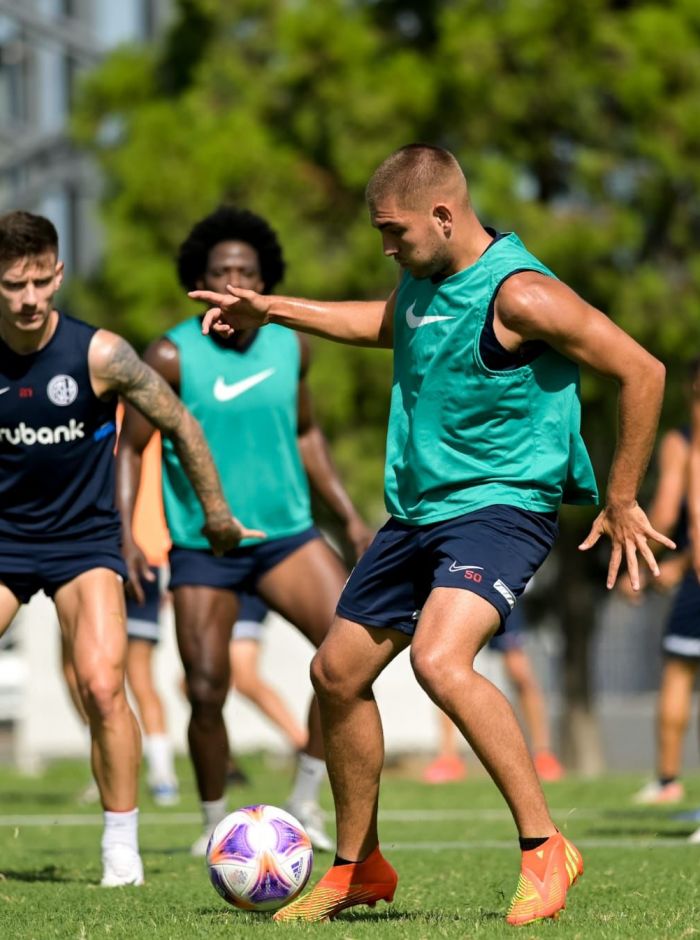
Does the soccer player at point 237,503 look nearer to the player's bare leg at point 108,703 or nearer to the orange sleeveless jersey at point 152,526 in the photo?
the player's bare leg at point 108,703

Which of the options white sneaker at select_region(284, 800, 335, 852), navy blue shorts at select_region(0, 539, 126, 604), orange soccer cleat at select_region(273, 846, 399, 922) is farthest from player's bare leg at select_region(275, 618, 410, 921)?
white sneaker at select_region(284, 800, 335, 852)

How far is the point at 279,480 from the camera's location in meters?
8.12

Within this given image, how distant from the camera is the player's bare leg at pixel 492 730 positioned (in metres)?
5.35

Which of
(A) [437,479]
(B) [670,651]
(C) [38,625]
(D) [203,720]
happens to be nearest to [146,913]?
(A) [437,479]

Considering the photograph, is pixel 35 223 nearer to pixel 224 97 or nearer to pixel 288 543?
pixel 288 543

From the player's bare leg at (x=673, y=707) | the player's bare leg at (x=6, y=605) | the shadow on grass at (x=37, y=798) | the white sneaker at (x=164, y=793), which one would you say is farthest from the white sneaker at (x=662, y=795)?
the player's bare leg at (x=6, y=605)

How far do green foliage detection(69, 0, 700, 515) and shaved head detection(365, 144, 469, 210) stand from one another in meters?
11.6

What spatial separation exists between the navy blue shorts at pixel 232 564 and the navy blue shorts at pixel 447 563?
7.16 feet

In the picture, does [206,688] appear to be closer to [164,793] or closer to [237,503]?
[237,503]

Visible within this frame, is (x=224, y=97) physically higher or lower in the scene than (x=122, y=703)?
higher

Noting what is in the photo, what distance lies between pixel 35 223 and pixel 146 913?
2.46 metres

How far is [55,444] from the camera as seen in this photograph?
22.1ft

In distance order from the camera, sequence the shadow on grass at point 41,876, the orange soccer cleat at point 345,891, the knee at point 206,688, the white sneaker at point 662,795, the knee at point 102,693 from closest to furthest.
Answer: the orange soccer cleat at point 345,891 < the knee at point 102,693 < the shadow on grass at point 41,876 < the knee at point 206,688 < the white sneaker at point 662,795

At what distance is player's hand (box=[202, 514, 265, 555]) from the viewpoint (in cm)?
696
